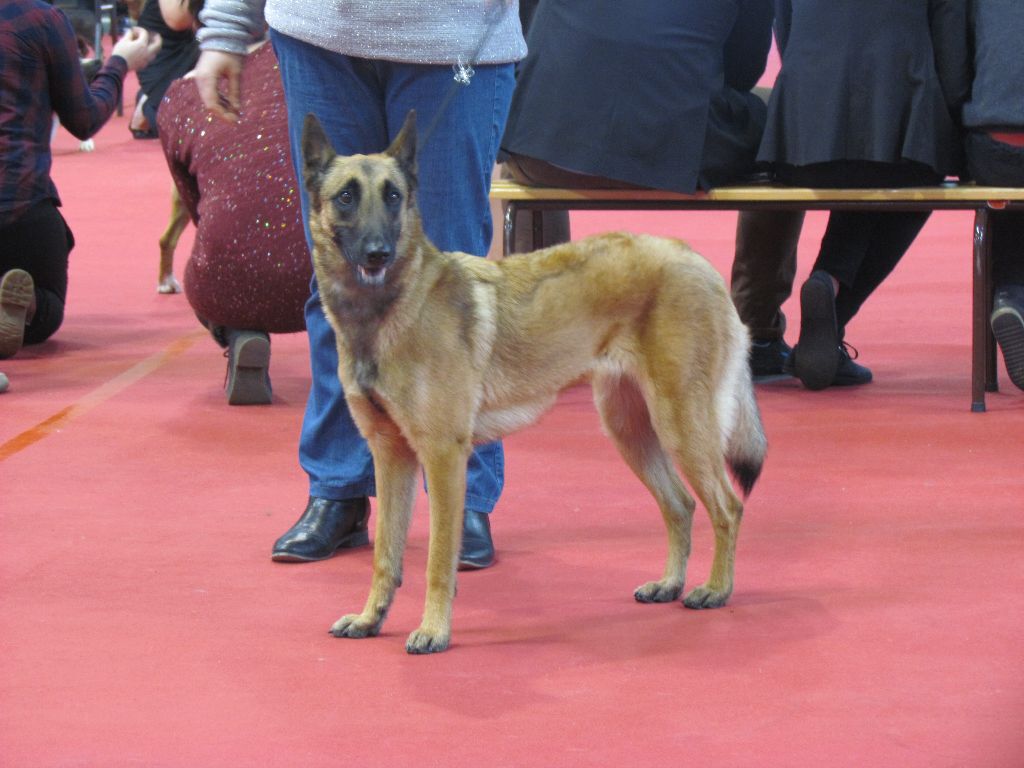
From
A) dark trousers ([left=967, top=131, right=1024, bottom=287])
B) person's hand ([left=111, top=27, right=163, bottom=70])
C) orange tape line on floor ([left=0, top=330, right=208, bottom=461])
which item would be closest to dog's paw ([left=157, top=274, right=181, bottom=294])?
orange tape line on floor ([left=0, top=330, right=208, bottom=461])

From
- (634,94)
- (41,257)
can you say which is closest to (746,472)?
(634,94)

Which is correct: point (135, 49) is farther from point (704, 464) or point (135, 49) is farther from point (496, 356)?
point (704, 464)

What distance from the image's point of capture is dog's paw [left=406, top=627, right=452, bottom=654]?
279 centimetres

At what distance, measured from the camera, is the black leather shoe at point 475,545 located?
3342 millimetres

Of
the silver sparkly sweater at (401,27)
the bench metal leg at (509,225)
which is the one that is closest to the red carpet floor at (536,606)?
the bench metal leg at (509,225)

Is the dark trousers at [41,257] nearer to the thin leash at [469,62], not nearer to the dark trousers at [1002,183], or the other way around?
the thin leash at [469,62]

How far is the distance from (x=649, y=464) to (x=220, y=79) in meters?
1.28

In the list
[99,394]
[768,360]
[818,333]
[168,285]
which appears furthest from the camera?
[168,285]

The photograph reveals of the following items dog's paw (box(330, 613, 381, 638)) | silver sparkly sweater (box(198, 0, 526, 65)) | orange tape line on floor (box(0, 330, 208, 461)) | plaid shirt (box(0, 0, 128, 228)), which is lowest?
orange tape line on floor (box(0, 330, 208, 461))

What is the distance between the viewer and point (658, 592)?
10.2ft

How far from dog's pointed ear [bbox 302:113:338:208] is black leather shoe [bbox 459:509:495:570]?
0.92 m

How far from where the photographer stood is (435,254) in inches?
116

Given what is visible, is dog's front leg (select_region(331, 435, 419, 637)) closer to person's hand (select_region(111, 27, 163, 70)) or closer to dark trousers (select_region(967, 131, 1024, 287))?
dark trousers (select_region(967, 131, 1024, 287))

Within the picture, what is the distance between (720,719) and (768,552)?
1.04 meters
